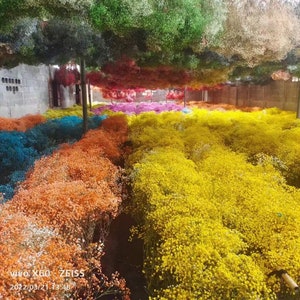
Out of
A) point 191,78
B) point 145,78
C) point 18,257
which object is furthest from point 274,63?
point 18,257

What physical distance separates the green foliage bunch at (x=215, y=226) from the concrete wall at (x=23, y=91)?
264 inches

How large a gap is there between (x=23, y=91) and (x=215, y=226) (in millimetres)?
10517

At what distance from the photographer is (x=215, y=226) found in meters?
3.41

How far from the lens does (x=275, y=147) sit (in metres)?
7.36

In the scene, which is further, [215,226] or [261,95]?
[261,95]

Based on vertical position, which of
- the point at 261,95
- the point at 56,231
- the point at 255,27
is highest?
the point at 255,27

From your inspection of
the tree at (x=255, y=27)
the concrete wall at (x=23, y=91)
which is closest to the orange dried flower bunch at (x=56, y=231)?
the tree at (x=255, y=27)

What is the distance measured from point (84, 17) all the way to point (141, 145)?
3886 mm

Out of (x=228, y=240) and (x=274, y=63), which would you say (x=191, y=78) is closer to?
(x=274, y=63)

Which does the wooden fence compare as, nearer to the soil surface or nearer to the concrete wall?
the concrete wall

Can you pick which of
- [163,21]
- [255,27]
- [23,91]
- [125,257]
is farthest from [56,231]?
[23,91]
